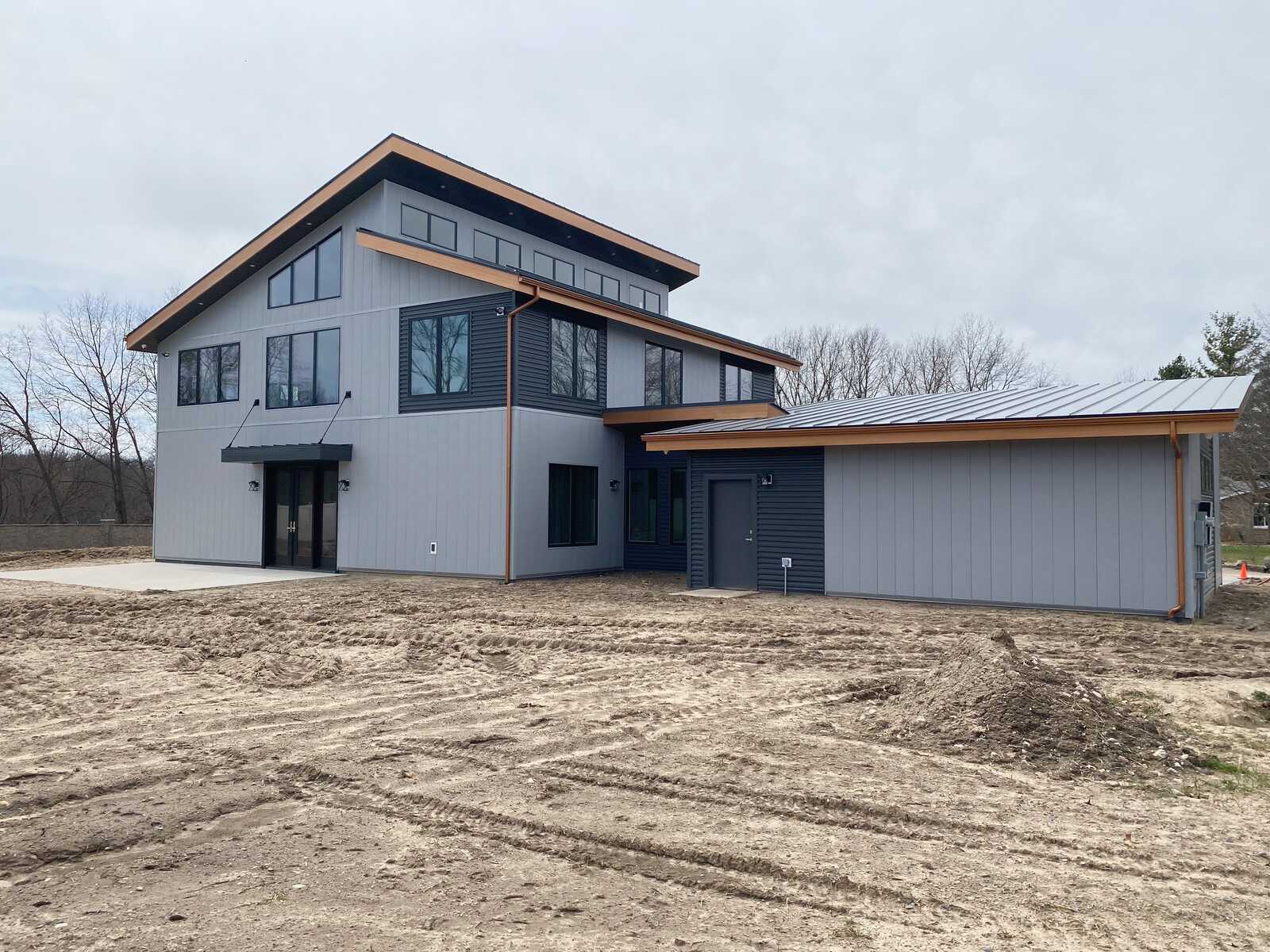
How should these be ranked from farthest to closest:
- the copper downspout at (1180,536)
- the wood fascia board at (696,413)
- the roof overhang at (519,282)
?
the wood fascia board at (696,413) → the roof overhang at (519,282) → the copper downspout at (1180,536)

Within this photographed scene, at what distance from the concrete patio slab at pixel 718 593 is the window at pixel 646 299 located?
1133 centimetres

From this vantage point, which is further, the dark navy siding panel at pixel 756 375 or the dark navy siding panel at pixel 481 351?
the dark navy siding panel at pixel 756 375

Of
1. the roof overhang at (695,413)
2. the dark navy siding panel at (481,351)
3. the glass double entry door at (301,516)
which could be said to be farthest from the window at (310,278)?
the roof overhang at (695,413)

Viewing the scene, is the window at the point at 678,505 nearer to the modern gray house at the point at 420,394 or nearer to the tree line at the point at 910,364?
the modern gray house at the point at 420,394

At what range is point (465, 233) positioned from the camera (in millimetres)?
19406

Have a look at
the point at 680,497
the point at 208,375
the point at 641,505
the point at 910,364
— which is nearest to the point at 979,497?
the point at 680,497

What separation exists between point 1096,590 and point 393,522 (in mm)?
12373

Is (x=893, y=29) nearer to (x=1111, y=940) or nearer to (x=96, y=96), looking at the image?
(x=96, y=96)

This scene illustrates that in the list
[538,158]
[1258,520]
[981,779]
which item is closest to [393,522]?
[981,779]

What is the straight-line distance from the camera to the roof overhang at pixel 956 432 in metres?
10.8

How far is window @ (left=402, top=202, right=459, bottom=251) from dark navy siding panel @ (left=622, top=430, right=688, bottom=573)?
561 cm

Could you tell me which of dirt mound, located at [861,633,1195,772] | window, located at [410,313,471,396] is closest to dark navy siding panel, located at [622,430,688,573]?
window, located at [410,313,471,396]

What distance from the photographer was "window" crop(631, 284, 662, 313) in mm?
24367

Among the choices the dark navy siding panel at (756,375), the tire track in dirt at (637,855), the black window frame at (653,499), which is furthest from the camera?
the dark navy siding panel at (756,375)
